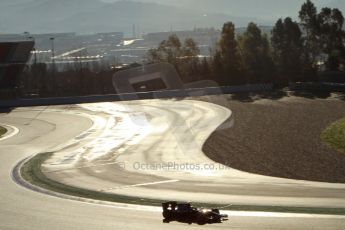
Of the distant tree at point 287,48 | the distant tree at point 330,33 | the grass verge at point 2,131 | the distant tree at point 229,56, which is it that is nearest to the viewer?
the grass verge at point 2,131

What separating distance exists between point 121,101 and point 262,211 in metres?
49.1

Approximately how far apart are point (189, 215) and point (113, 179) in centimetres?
863

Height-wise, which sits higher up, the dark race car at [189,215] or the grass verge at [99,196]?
the dark race car at [189,215]

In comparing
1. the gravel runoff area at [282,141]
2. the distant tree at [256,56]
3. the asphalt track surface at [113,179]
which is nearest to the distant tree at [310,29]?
the distant tree at [256,56]

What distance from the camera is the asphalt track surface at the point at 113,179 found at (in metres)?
15.4

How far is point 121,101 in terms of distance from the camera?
64.4 metres

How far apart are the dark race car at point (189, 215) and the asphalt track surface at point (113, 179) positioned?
0.28 meters

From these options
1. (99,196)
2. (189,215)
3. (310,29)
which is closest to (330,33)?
(310,29)

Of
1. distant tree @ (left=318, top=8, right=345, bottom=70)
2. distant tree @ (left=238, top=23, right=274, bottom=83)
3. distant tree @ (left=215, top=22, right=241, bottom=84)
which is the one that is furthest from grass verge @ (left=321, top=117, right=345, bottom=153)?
distant tree @ (left=318, top=8, right=345, bottom=70)

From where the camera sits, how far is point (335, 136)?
3338cm

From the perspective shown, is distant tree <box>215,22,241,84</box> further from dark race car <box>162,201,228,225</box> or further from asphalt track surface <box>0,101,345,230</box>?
dark race car <box>162,201,228,225</box>

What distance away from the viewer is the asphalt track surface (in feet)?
50.5

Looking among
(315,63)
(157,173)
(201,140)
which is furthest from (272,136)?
(315,63)

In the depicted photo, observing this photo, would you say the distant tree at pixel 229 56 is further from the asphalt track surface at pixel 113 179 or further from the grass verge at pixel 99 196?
the grass verge at pixel 99 196
